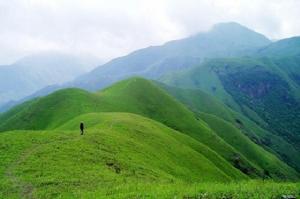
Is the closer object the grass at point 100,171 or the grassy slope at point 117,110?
the grass at point 100,171

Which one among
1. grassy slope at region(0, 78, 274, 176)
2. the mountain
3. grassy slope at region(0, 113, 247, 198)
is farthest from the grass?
grassy slope at region(0, 78, 274, 176)

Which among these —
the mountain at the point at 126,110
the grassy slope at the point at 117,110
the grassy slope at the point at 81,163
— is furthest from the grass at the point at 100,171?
the grassy slope at the point at 117,110

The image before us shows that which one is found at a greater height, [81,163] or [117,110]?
[117,110]

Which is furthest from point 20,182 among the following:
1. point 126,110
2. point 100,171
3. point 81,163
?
point 126,110

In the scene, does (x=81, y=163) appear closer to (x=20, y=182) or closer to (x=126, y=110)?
(x=20, y=182)

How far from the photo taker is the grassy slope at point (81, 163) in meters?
31.7

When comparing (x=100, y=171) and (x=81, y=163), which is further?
(x=81, y=163)

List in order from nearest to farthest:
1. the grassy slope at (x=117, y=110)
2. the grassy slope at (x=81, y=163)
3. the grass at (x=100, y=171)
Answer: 1. the grass at (x=100, y=171)
2. the grassy slope at (x=81, y=163)
3. the grassy slope at (x=117, y=110)

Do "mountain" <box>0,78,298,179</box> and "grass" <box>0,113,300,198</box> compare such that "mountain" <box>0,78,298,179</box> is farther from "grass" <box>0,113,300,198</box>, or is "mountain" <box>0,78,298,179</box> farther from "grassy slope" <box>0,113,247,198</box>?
"grass" <box>0,113,300,198</box>

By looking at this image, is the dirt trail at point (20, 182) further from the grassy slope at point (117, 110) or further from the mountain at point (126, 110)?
the grassy slope at point (117, 110)

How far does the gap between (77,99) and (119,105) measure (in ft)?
56.9

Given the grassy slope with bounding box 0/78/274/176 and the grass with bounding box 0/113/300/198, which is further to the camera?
the grassy slope with bounding box 0/78/274/176

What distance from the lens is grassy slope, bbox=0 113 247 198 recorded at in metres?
31.7

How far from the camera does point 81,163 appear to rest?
3984 cm
